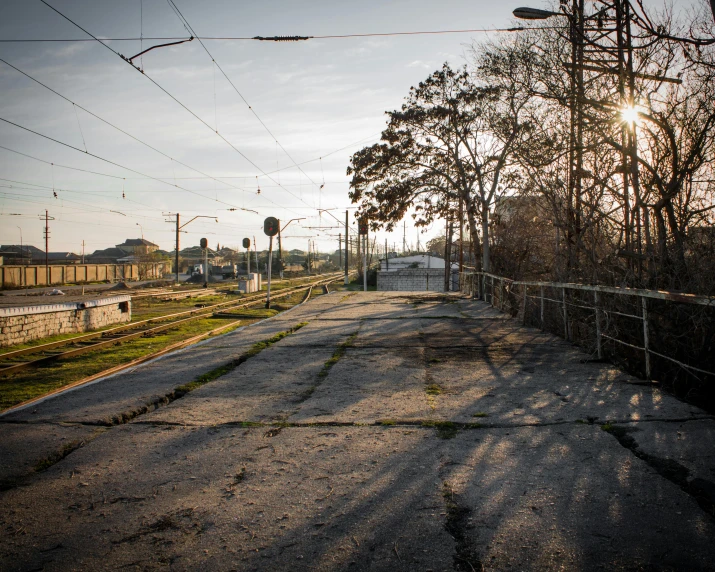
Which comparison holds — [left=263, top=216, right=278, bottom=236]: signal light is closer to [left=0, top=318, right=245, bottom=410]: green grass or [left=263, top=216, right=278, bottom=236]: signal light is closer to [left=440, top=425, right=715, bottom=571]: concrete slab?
[left=0, top=318, right=245, bottom=410]: green grass

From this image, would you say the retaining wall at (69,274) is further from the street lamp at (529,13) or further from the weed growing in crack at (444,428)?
the weed growing in crack at (444,428)

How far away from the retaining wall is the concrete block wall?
27.3 metres

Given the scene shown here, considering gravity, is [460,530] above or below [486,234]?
below

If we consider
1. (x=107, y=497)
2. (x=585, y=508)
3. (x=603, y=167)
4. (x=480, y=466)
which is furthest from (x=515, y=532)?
(x=603, y=167)

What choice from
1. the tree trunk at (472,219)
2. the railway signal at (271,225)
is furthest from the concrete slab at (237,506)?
the tree trunk at (472,219)

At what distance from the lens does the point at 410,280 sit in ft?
138

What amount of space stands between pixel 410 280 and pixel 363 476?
39425 mm

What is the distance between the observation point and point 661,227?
22.1 ft

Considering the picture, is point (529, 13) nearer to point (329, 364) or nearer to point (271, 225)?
point (329, 364)

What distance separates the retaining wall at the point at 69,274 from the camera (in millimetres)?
36491

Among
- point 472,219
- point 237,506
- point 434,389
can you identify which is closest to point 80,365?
point 434,389

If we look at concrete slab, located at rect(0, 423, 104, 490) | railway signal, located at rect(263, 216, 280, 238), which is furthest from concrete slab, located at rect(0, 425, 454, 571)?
railway signal, located at rect(263, 216, 280, 238)

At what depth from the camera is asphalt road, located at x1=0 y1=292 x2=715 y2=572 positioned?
2213 millimetres

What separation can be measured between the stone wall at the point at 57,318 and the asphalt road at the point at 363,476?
24.4 ft
